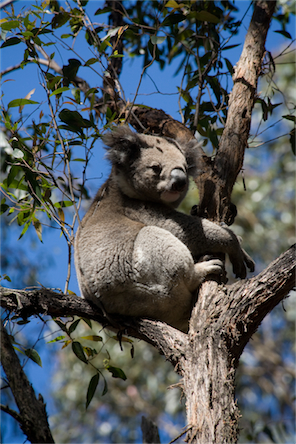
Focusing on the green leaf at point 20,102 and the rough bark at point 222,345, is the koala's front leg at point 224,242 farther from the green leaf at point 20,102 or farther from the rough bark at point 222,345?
the green leaf at point 20,102

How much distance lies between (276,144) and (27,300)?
766cm

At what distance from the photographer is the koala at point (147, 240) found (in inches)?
102

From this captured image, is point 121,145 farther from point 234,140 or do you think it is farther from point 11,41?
point 11,41

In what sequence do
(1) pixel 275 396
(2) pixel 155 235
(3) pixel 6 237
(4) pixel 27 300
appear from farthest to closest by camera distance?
(1) pixel 275 396, (3) pixel 6 237, (2) pixel 155 235, (4) pixel 27 300

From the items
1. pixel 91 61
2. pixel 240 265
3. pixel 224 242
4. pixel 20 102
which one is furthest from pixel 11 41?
pixel 240 265

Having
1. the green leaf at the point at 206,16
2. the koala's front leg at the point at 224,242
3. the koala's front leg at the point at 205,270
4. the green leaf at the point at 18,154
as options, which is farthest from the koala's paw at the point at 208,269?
the green leaf at the point at 206,16

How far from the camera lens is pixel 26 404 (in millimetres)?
1774

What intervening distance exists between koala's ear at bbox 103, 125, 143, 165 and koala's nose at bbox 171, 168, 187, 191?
36 cm

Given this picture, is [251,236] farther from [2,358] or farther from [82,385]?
[2,358]

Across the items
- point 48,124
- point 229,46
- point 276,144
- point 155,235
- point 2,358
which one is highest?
point 276,144

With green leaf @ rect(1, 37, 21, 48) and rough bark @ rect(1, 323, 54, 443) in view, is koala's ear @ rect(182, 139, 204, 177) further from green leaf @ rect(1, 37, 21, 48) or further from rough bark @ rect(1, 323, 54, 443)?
rough bark @ rect(1, 323, 54, 443)

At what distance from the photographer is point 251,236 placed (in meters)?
7.77

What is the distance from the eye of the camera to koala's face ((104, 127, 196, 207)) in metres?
2.98


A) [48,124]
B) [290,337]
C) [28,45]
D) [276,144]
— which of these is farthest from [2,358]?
[276,144]
